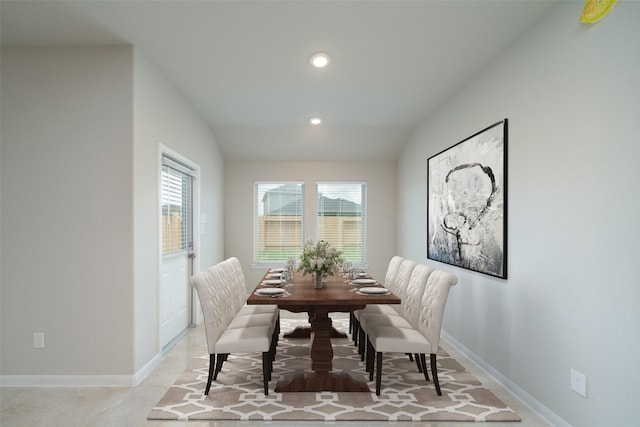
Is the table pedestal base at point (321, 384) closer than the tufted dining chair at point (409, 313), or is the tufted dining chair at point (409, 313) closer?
the table pedestal base at point (321, 384)

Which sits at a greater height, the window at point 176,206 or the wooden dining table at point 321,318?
the window at point 176,206

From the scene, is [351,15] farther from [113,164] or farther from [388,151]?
[388,151]

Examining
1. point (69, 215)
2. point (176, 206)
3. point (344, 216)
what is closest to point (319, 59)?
point (176, 206)

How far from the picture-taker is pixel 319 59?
3025 mm

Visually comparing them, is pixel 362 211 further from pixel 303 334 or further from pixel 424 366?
pixel 424 366

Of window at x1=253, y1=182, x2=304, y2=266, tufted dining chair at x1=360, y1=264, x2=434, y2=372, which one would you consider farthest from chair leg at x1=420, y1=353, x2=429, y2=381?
window at x1=253, y1=182, x2=304, y2=266

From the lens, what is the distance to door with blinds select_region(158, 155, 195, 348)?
3668 mm

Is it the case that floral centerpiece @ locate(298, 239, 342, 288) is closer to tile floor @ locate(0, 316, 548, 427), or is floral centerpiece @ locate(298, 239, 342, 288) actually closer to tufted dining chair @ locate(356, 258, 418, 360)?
Result: tufted dining chair @ locate(356, 258, 418, 360)

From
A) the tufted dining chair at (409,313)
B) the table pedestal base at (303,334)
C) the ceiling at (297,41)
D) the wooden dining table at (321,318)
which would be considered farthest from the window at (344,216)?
the wooden dining table at (321,318)

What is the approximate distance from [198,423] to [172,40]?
275 centimetres

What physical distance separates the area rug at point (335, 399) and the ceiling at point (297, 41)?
267 centimetres

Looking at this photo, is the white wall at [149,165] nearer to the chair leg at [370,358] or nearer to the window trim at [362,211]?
the chair leg at [370,358]

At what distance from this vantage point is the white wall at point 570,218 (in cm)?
180

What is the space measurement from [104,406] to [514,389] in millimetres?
2956
